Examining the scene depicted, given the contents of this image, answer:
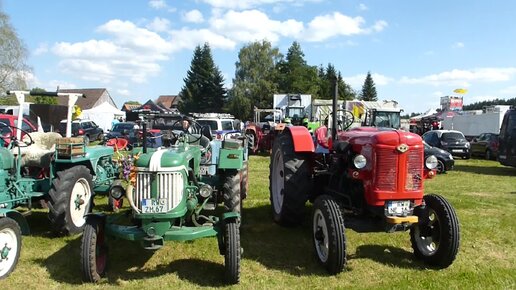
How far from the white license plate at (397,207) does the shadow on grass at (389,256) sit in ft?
2.39

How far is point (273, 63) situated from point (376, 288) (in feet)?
181

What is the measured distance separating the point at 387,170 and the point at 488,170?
12465 mm

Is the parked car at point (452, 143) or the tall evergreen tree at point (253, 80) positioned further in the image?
the tall evergreen tree at point (253, 80)

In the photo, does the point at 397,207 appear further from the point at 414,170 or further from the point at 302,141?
the point at 302,141

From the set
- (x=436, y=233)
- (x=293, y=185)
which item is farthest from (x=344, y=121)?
(x=436, y=233)

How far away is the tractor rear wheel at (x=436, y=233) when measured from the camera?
4629 mm

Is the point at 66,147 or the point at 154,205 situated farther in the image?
the point at 66,147

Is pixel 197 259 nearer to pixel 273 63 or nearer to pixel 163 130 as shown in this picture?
pixel 163 130

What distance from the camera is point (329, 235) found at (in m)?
4.43

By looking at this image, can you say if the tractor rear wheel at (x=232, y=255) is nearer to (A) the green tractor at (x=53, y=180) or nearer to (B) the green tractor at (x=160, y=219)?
(B) the green tractor at (x=160, y=219)

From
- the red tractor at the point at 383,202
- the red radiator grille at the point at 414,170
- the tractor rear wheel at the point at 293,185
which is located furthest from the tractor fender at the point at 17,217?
the red radiator grille at the point at 414,170

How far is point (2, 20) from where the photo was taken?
113ft

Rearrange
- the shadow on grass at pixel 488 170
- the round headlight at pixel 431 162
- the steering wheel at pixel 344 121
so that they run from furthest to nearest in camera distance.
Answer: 1. the shadow on grass at pixel 488 170
2. the steering wheel at pixel 344 121
3. the round headlight at pixel 431 162

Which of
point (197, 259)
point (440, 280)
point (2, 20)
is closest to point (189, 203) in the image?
point (197, 259)
